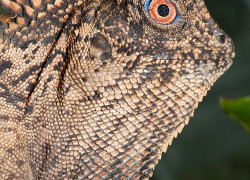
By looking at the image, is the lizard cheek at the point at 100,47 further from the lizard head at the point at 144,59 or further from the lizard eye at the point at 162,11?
the lizard eye at the point at 162,11

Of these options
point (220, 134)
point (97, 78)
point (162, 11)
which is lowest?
point (220, 134)

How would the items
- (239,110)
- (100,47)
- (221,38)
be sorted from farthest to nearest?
(239,110) < (221,38) < (100,47)

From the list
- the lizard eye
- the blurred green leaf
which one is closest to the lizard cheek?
the lizard eye

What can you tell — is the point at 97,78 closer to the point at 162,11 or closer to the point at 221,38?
the point at 162,11

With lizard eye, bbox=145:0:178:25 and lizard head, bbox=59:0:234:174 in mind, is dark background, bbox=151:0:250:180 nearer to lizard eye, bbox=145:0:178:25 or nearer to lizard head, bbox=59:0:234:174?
lizard head, bbox=59:0:234:174

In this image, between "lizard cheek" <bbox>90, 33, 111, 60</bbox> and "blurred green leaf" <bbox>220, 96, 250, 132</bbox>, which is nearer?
"lizard cheek" <bbox>90, 33, 111, 60</bbox>

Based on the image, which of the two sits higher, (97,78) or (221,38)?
(221,38)

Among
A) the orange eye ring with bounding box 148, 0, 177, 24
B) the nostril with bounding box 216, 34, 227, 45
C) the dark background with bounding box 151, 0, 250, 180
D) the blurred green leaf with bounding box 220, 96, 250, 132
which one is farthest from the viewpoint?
the dark background with bounding box 151, 0, 250, 180

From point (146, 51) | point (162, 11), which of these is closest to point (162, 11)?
point (162, 11)

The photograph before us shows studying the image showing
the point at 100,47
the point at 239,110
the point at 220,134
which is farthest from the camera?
the point at 220,134

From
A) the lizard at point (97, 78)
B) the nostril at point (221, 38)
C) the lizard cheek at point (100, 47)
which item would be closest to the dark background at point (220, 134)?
the lizard at point (97, 78)

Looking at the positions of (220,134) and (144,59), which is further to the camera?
(220,134)
